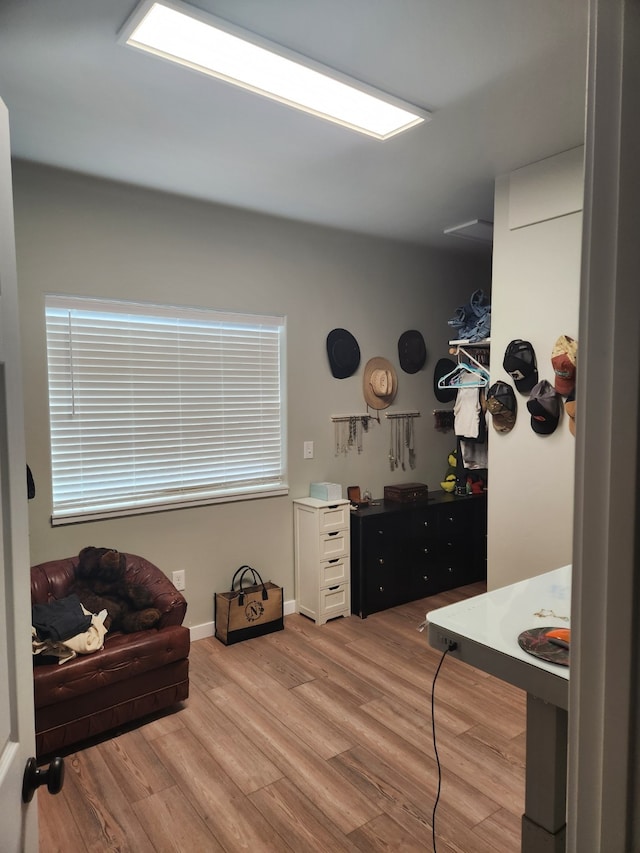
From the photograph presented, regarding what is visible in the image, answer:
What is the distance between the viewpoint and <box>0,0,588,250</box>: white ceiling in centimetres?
179

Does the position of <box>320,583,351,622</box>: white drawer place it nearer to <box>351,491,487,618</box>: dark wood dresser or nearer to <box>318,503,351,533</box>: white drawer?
<box>351,491,487,618</box>: dark wood dresser

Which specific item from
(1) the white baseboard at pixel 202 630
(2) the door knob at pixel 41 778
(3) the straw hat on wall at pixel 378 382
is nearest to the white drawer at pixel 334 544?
(1) the white baseboard at pixel 202 630

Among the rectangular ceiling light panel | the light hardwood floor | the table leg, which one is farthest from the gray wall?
the table leg

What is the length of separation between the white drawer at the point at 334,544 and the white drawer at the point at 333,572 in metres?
0.04

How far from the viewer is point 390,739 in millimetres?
2518

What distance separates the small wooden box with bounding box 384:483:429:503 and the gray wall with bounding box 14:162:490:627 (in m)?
0.19

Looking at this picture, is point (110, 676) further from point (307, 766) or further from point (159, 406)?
point (159, 406)

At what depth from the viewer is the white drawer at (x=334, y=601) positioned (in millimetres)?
3824

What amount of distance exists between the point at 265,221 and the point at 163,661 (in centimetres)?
284

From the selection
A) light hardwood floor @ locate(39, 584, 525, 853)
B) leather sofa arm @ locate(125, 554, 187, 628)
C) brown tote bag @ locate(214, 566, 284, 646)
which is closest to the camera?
light hardwood floor @ locate(39, 584, 525, 853)

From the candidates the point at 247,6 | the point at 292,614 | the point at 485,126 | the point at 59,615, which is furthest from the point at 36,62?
the point at 292,614

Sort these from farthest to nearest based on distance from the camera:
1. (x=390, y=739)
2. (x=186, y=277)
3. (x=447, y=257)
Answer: (x=447, y=257), (x=186, y=277), (x=390, y=739)

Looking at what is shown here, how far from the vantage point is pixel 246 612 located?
11.7 feet

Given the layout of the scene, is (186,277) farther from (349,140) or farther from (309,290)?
(349,140)
